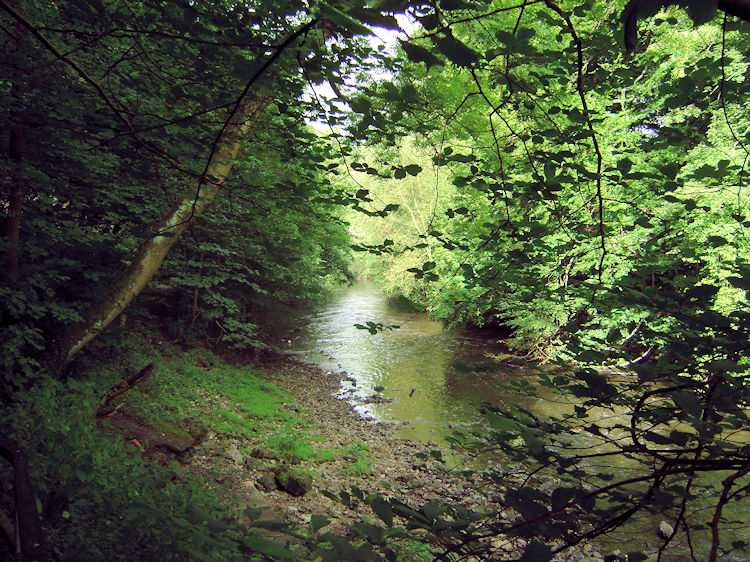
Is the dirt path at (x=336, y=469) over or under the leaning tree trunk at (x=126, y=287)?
under

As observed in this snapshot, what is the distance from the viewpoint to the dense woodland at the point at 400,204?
4.17 ft

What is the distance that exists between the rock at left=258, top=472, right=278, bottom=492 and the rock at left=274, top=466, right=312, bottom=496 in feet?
0.24

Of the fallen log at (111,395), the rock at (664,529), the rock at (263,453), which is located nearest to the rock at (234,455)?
the rock at (263,453)

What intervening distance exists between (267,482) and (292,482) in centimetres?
35

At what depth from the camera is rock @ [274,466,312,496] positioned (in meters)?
5.52

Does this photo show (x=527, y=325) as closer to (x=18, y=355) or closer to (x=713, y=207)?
(x=713, y=207)

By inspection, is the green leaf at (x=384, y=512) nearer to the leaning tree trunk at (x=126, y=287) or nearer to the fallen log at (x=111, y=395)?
the leaning tree trunk at (x=126, y=287)

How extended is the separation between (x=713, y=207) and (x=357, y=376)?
382 inches

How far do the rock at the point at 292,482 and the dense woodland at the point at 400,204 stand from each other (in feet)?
4.13

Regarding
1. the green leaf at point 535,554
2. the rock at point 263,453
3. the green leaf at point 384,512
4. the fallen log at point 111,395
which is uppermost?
the green leaf at point 535,554

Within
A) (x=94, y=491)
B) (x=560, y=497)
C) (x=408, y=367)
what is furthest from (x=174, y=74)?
(x=408, y=367)

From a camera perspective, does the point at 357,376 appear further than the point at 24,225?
Yes

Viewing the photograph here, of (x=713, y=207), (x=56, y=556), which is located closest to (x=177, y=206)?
(x=56, y=556)

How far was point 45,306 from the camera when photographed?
4.58 m
